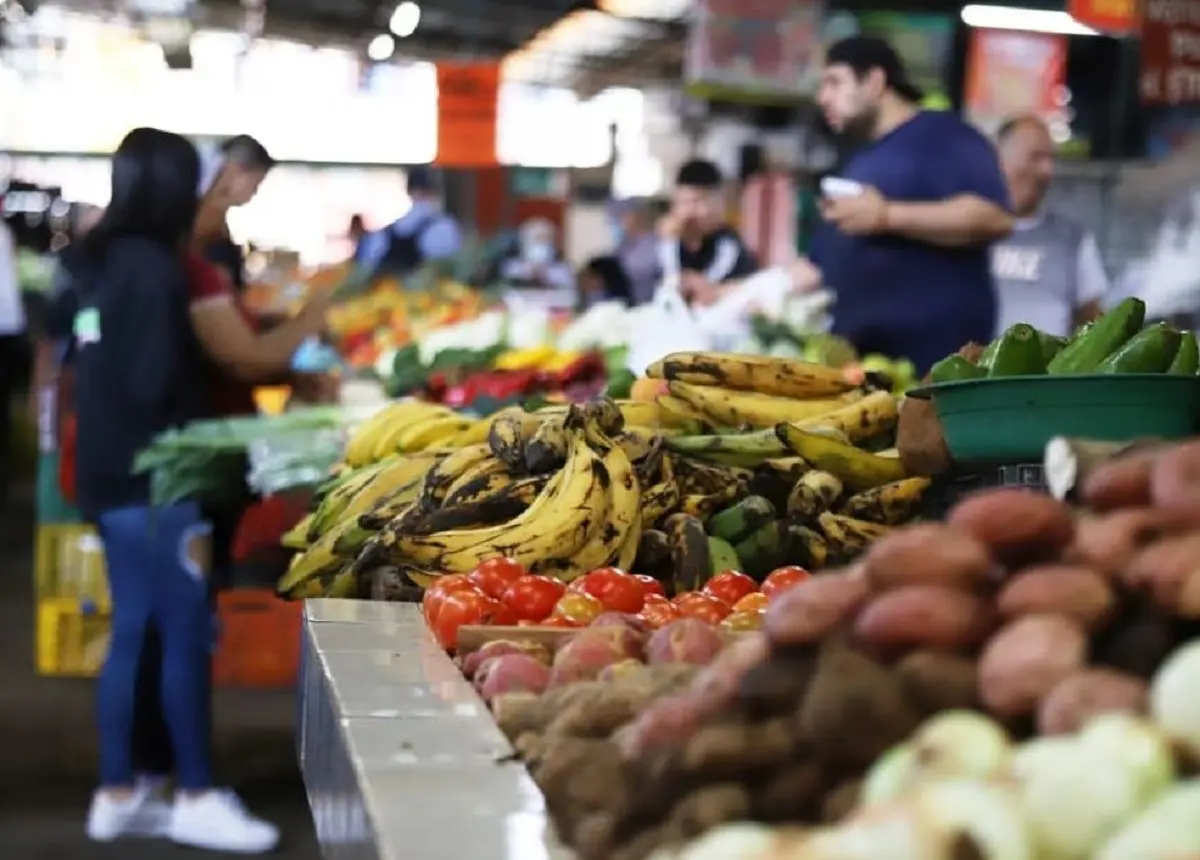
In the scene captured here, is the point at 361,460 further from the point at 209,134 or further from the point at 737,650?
the point at 209,134

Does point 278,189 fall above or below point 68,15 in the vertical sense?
below

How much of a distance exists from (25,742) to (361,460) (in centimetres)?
294

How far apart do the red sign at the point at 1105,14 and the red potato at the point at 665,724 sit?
8.44 meters

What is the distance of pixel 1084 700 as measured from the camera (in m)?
1.24

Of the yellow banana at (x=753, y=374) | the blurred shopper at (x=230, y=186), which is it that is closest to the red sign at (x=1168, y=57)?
the blurred shopper at (x=230, y=186)

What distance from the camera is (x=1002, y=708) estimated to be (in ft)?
4.25

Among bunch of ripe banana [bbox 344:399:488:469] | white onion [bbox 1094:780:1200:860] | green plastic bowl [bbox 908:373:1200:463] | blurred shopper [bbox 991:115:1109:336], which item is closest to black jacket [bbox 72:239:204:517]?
bunch of ripe banana [bbox 344:399:488:469]

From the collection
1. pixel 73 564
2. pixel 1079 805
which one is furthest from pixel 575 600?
pixel 73 564

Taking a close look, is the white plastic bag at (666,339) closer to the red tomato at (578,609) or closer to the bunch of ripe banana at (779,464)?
the bunch of ripe banana at (779,464)

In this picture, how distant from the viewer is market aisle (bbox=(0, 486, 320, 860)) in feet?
17.0

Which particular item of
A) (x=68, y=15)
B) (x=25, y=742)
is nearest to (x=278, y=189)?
(x=68, y=15)

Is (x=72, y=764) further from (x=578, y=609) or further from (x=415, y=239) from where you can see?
(x=415, y=239)

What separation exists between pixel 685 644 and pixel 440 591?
733 mm

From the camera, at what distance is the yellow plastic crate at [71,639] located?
6.75 meters
